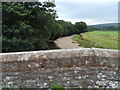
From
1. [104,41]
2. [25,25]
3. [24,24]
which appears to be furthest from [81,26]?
[24,24]

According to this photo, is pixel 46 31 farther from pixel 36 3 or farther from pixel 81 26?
pixel 81 26

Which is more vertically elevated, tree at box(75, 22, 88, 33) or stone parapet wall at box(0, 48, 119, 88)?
tree at box(75, 22, 88, 33)

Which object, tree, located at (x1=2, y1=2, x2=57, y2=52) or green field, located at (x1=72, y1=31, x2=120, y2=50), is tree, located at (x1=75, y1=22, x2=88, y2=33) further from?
tree, located at (x1=2, y1=2, x2=57, y2=52)

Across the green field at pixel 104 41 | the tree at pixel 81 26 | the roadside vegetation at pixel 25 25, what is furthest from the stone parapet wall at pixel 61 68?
the tree at pixel 81 26

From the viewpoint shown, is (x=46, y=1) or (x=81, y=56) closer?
(x=81, y=56)

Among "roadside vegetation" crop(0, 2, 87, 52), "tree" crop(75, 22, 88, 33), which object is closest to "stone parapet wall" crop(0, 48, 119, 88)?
"roadside vegetation" crop(0, 2, 87, 52)

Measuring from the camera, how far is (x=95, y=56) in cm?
192

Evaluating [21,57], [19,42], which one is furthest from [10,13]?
[21,57]

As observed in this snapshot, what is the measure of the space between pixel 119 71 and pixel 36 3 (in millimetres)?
14495

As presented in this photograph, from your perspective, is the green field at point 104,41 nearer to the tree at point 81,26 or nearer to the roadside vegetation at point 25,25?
the roadside vegetation at point 25,25

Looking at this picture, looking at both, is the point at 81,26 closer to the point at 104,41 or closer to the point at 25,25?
the point at 104,41

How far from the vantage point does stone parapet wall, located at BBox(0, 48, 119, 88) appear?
166 centimetres

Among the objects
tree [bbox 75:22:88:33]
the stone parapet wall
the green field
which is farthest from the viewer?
tree [bbox 75:22:88:33]

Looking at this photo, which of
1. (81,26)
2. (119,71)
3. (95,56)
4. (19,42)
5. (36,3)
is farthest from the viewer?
(81,26)
